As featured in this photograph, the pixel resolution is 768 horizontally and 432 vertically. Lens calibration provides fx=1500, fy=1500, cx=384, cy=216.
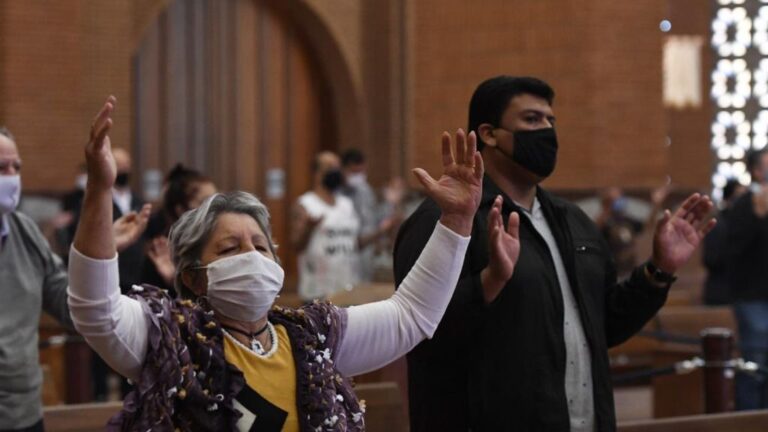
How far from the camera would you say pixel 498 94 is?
466 centimetres

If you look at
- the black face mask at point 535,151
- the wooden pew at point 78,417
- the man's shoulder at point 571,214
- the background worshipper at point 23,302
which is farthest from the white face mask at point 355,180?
the black face mask at point 535,151

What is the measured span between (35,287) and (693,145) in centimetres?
1665

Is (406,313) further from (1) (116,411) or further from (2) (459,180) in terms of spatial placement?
(1) (116,411)

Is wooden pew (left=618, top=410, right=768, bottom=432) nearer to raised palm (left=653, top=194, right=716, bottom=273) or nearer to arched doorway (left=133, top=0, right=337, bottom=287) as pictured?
raised palm (left=653, top=194, right=716, bottom=273)

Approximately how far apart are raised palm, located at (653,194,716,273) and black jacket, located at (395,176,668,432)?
9 cm

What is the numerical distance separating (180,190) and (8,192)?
1.53 meters

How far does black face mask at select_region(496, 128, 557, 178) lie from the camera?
15.0 ft

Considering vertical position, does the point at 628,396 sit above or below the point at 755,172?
below

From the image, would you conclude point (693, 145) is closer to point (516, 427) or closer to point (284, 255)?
point (284, 255)

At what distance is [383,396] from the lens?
599cm

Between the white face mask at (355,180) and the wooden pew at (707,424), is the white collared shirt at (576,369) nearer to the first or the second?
the wooden pew at (707,424)

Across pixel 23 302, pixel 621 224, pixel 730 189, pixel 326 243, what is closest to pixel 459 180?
pixel 23 302

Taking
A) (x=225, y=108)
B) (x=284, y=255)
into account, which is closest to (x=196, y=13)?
(x=225, y=108)

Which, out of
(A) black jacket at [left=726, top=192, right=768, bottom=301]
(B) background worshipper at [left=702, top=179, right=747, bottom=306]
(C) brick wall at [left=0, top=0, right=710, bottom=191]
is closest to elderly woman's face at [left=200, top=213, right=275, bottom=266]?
(A) black jacket at [left=726, top=192, right=768, bottom=301]
